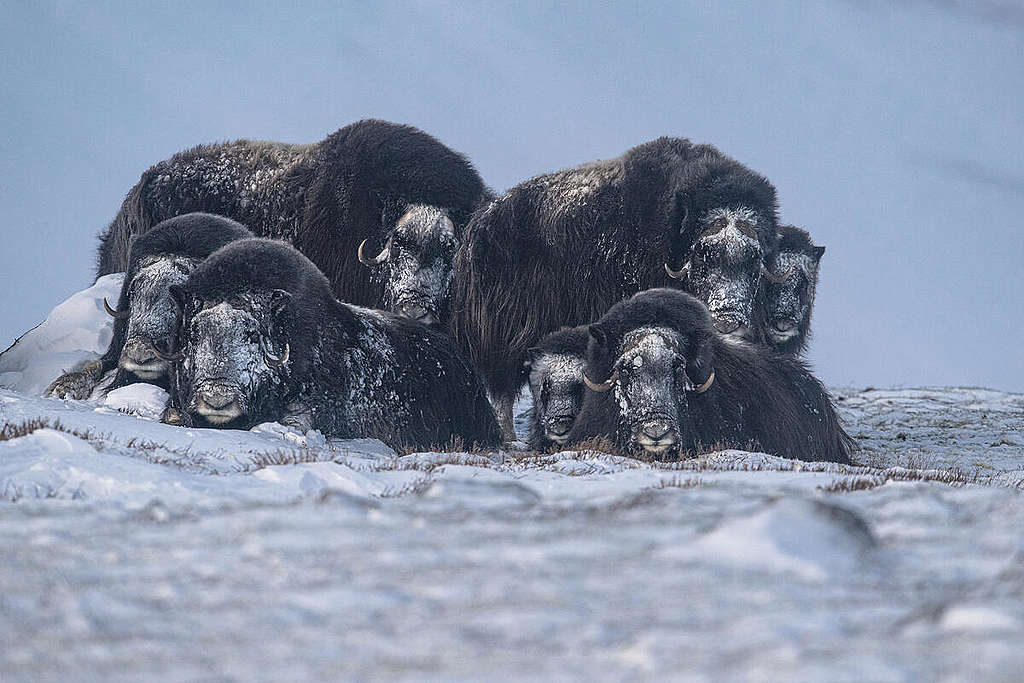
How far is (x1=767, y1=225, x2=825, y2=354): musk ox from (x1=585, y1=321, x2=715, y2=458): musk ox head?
2925 millimetres

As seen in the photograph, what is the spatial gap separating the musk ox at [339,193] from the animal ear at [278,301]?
2.66 metres

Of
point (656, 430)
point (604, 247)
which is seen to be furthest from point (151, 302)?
point (656, 430)

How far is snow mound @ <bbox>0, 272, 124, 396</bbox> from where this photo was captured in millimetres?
12633

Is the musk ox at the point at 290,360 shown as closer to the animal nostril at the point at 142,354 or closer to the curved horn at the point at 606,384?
the animal nostril at the point at 142,354

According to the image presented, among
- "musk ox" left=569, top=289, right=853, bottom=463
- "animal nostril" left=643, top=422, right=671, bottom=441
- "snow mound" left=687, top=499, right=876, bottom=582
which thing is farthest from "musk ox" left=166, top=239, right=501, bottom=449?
"snow mound" left=687, top=499, right=876, bottom=582

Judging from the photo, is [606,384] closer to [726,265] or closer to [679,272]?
[679,272]

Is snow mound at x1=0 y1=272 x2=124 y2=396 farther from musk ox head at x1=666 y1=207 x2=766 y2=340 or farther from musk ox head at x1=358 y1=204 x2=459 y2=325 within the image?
musk ox head at x1=666 y1=207 x2=766 y2=340

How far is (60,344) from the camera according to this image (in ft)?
43.6

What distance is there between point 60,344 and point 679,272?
704 cm

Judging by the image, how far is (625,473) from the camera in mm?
6812

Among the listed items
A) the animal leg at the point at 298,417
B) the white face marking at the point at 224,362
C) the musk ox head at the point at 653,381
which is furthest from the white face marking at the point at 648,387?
the white face marking at the point at 224,362

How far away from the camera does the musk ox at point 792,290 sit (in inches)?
510

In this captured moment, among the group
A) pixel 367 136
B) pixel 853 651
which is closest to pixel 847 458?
pixel 367 136

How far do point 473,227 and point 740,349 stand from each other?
127 inches
